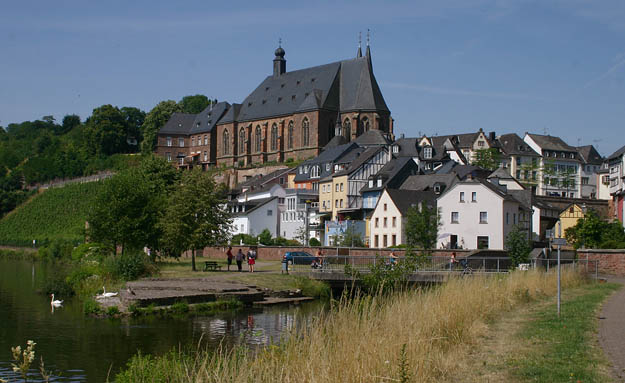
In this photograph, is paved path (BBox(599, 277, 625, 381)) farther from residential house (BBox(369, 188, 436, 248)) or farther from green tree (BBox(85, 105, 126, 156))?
Answer: green tree (BBox(85, 105, 126, 156))

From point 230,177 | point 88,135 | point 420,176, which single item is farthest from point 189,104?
point 420,176

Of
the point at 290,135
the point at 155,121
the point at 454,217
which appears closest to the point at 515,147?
the point at 290,135

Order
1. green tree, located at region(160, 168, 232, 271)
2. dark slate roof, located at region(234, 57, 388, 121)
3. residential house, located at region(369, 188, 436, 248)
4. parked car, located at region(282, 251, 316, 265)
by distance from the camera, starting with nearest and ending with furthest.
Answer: green tree, located at region(160, 168, 232, 271), parked car, located at region(282, 251, 316, 265), residential house, located at region(369, 188, 436, 248), dark slate roof, located at region(234, 57, 388, 121)

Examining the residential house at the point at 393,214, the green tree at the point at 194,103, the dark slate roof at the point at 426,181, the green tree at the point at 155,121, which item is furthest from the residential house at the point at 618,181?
the green tree at the point at 194,103

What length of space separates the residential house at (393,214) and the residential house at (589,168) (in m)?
58.6

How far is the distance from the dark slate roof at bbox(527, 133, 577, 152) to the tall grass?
109507 millimetres

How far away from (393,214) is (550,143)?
6278 cm

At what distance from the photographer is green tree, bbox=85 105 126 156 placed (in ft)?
464

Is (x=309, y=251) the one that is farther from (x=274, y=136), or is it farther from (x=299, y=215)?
(x=274, y=136)

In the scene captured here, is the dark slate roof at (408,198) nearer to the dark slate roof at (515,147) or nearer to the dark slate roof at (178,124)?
the dark slate roof at (515,147)

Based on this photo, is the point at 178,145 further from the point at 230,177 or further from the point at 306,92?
the point at 306,92

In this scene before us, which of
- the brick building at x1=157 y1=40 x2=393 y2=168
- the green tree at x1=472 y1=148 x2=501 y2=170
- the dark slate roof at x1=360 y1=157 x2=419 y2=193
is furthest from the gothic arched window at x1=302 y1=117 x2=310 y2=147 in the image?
the dark slate roof at x1=360 y1=157 x2=419 y2=193

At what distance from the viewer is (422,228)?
6456 cm

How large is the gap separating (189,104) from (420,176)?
91.9 metres
